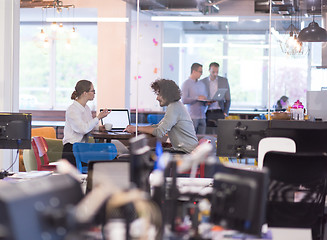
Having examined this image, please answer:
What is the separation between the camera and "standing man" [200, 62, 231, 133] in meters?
6.76

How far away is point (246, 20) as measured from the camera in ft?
22.2

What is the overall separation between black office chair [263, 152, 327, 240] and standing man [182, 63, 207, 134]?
2.45m

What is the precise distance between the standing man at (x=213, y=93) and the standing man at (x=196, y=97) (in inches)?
2.4

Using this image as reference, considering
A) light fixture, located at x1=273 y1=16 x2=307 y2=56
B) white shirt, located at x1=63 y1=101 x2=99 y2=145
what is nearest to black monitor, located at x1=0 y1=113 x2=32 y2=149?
white shirt, located at x1=63 y1=101 x2=99 y2=145

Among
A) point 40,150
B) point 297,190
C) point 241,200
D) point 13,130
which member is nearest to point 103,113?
point 40,150

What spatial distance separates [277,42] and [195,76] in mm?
1062

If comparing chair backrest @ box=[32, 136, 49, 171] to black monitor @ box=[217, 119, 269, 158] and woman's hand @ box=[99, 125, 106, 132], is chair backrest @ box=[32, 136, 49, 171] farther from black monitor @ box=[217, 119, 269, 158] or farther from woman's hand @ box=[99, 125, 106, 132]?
black monitor @ box=[217, 119, 269, 158]

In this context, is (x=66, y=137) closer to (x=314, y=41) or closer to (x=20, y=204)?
(x=314, y=41)

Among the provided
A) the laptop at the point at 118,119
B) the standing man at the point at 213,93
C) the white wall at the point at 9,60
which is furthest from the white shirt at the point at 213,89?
the white wall at the point at 9,60

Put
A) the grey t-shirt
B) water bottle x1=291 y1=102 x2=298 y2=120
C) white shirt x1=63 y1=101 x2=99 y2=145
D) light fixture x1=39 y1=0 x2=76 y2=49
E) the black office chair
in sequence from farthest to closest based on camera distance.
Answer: light fixture x1=39 y1=0 x2=76 y2=49 → white shirt x1=63 y1=101 x2=99 y2=145 → water bottle x1=291 y1=102 x2=298 y2=120 → the grey t-shirt → the black office chair

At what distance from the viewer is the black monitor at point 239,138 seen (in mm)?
4828

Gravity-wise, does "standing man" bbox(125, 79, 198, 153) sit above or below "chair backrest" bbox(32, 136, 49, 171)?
above

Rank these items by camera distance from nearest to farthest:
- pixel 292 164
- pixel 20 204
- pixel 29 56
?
1. pixel 20 204
2. pixel 292 164
3. pixel 29 56

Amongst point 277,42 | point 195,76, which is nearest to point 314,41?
point 277,42
